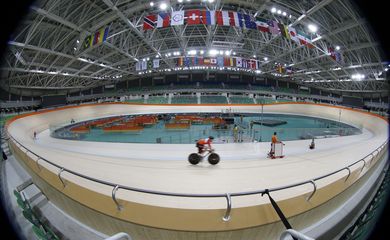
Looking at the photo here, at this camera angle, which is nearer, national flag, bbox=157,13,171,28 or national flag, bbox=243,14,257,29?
national flag, bbox=157,13,171,28

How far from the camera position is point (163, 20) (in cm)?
967

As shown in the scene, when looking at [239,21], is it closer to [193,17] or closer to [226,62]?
[193,17]

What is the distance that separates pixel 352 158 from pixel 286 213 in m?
4.16

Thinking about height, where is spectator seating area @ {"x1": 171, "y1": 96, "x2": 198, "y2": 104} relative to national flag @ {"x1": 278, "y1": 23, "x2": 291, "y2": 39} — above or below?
below

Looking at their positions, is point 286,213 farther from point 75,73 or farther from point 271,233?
point 75,73

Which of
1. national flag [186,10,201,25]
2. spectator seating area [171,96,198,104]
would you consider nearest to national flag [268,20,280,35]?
national flag [186,10,201,25]

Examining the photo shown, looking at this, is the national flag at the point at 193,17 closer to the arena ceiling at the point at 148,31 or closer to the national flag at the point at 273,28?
the arena ceiling at the point at 148,31

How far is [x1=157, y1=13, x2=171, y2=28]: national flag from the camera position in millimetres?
9594

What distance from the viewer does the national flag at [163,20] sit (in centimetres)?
959

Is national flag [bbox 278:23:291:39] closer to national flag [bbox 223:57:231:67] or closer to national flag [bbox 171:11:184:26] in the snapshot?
national flag [bbox 223:57:231:67]

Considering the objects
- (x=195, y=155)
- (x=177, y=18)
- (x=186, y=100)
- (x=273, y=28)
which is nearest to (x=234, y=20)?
(x=273, y=28)

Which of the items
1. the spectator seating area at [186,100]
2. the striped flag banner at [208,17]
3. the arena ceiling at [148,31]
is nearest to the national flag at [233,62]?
the arena ceiling at [148,31]

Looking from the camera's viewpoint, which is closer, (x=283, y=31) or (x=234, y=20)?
(x=234, y=20)

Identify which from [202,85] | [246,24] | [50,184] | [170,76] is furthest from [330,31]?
[170,76]
